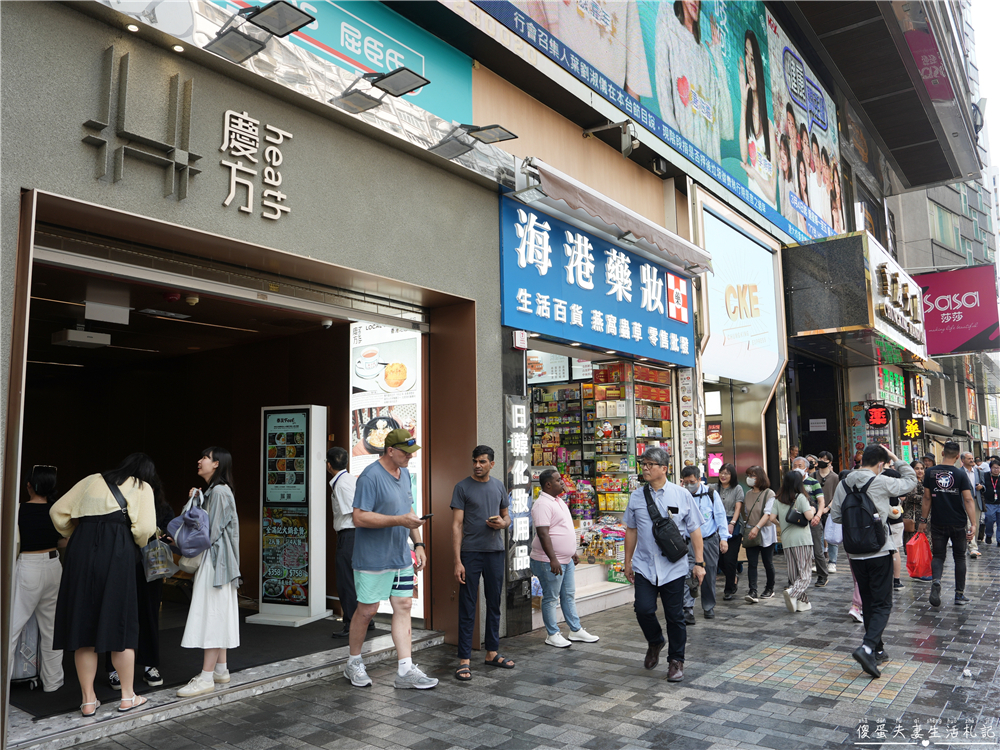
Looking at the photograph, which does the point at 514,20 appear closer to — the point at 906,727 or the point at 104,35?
the point at 104,35

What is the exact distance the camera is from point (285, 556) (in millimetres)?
7090

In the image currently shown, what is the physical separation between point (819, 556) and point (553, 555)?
5.03 m

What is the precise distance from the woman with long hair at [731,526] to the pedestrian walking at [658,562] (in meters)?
3.05

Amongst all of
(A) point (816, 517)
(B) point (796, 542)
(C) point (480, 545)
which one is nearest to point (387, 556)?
(C) point (480, 545)

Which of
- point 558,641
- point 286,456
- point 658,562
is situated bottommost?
point 558,641

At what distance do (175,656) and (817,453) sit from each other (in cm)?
1595

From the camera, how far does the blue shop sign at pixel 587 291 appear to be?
7070 mm

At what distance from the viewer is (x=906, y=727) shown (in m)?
4.05

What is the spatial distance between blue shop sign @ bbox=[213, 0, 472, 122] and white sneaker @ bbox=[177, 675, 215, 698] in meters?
4.42

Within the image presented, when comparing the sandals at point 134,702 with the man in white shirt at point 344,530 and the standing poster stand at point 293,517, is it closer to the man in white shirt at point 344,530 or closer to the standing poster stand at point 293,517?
the man in white shirt at point 344,530

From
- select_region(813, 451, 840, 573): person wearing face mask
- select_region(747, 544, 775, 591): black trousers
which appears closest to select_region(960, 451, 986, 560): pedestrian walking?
select_region(813, 451, 840, 573): person wearing face mask

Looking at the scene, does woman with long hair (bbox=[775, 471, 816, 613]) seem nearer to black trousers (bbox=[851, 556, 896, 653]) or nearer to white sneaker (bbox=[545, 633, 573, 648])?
black trousers (bbox=[851, 556, 896, 653])

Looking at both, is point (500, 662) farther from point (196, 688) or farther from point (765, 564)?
point (765, 564)

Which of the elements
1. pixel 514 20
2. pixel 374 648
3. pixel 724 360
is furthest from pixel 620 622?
pixel 514 20
